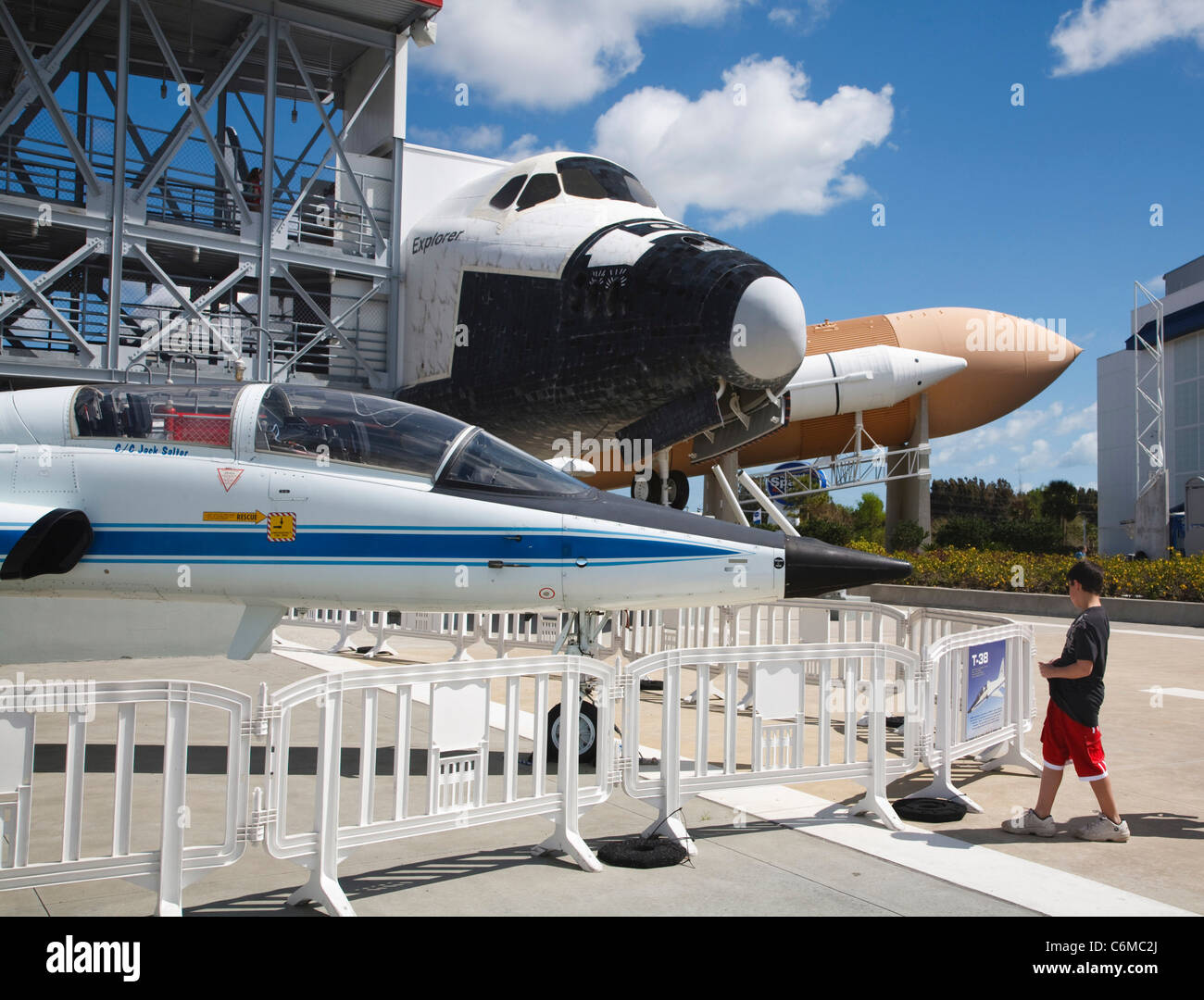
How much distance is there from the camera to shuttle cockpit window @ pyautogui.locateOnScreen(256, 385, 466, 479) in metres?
6.94

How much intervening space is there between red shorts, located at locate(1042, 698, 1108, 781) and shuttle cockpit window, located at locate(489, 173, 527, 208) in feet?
28.2

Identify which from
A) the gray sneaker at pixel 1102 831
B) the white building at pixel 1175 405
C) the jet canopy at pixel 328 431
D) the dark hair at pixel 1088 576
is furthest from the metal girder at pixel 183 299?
the white building at pixel 1175 405

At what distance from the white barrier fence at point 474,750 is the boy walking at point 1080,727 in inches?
27.7

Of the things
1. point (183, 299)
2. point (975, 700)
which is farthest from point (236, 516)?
point (183, 299)

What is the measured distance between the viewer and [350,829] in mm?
4438

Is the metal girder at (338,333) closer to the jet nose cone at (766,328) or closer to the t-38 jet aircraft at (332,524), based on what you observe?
the jet nose cone at (766,328)

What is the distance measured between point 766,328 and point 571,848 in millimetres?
5868

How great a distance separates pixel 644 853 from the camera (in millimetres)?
5012

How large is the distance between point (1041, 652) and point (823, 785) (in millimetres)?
9208

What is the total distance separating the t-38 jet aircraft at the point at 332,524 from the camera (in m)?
6.62

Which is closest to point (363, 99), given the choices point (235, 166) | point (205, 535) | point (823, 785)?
point (235, 166)

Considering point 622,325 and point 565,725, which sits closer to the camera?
point 565,725
